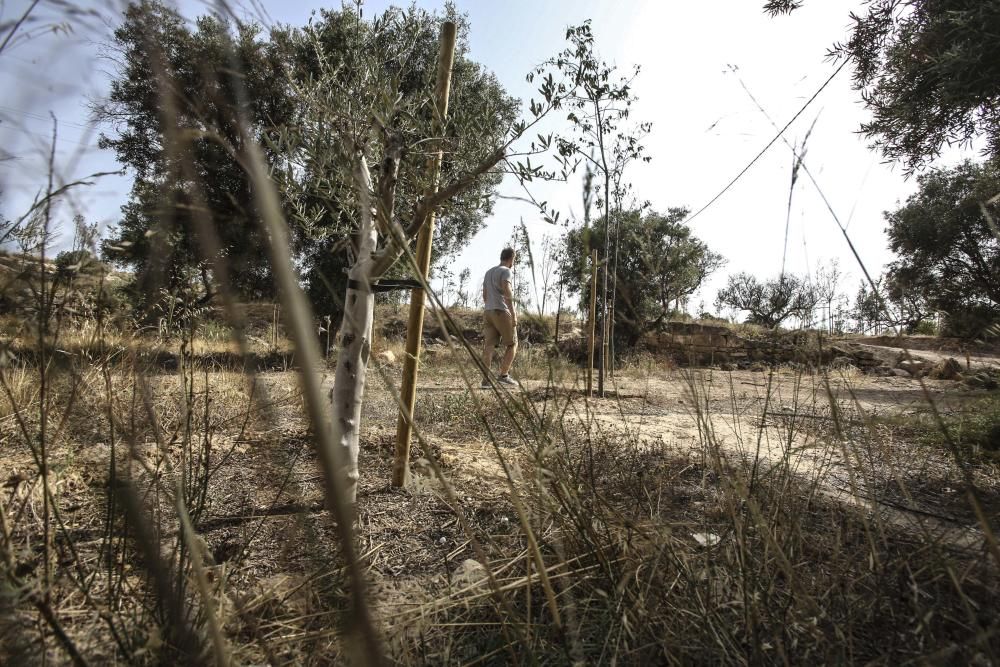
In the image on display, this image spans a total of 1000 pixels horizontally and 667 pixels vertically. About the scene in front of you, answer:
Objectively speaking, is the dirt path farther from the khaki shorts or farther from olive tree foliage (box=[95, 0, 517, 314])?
olive tree foliage (box=[95, 0, 517, 314])

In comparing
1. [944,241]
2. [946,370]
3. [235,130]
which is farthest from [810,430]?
[944,241]

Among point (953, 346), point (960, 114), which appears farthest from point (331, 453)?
point (953, 346)

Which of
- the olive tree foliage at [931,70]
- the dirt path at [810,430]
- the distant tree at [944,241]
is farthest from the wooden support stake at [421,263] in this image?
the distant tree at [944,241]

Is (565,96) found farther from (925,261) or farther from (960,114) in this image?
(925,261)

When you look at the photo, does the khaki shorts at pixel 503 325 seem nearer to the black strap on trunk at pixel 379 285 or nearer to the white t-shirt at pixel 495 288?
the white t-shirt at pixel 495 288

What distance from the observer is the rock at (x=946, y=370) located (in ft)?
32.8

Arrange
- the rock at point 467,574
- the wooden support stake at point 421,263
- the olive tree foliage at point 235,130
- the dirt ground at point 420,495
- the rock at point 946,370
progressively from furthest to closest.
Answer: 1. the rock at point 946,370
2. the wooden support stake at point 421,263
3. the rock at point 467,574
4. the dirt ground at point 420,495
5. the olive tree foliage at point 235,130

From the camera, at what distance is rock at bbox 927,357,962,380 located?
10008 millimetres

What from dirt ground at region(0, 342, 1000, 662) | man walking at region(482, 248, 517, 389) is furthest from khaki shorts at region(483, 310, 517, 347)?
dirt ground at region(0, 342, 1000, 662)

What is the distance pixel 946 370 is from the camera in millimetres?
10219

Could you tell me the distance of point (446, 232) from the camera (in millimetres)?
12219

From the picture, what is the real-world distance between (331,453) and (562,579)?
51.2 inches

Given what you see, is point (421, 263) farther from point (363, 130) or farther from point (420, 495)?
point (420, 495)

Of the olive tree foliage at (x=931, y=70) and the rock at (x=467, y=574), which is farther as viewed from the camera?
the olive tree foliage at (x=931, y=70)
